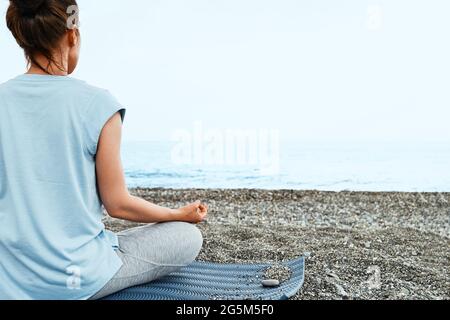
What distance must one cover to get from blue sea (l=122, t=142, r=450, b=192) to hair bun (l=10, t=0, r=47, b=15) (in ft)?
16.4

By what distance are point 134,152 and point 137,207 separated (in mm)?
10421

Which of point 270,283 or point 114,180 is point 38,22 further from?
point 270,283

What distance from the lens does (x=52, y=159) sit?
1581 millimetres

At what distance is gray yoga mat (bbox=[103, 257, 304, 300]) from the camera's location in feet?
6.42

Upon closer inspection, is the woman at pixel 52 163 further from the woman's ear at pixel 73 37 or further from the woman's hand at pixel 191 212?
the woman's hand at pixel 191 212

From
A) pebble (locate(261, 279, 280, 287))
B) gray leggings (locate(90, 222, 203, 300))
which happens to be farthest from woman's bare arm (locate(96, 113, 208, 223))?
pebble (locate(261, 279, 280, 287))

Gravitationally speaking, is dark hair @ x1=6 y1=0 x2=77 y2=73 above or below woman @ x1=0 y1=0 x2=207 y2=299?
above

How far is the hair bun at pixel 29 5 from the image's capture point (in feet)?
4.94

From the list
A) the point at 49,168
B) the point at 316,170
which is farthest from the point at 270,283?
the point at 316,170

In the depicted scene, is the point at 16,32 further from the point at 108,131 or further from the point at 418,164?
the point at 418,164

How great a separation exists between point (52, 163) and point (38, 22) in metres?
0.38

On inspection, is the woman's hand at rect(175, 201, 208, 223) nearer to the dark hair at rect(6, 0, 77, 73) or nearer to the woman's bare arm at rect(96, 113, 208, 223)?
the woman's bare arm at rect(96, 113, 208, 223)

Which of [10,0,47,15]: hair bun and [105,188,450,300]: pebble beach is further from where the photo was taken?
[105,188,450,300]: pebble beach

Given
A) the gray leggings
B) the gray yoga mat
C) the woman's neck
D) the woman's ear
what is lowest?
the gray yoga mat
